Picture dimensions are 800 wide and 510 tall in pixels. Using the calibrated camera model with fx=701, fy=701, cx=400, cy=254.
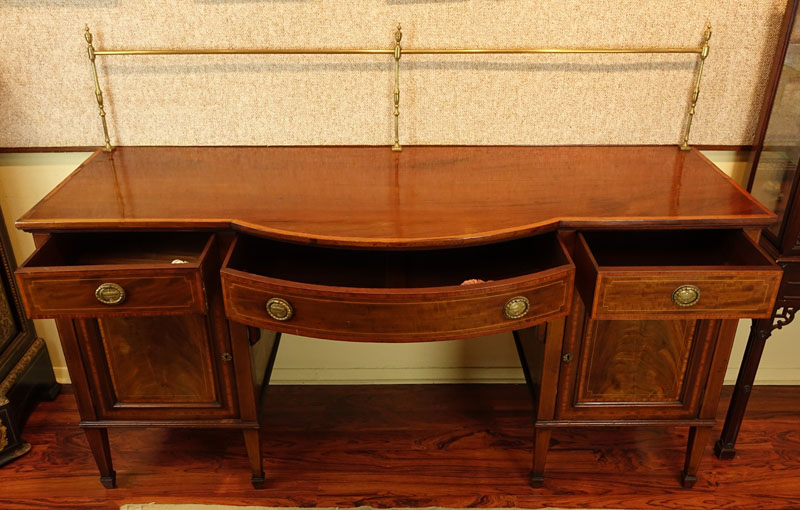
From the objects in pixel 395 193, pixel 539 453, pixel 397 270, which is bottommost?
pixel 539 453

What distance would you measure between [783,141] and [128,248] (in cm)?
114

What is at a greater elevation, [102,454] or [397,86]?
[397,86]

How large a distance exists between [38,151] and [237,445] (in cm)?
69

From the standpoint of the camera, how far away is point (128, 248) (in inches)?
46.6

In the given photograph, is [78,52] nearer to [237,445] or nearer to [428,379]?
[237,445]

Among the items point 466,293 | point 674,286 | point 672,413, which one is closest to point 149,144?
point 466,293

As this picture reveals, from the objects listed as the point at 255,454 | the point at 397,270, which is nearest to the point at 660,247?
the point at 397,270

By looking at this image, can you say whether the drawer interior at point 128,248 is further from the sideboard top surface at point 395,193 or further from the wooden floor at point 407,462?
the wooden floor at point 407,462

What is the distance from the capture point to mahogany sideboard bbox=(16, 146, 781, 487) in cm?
97

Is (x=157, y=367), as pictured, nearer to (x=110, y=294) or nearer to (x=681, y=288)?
(x=110, y=294)

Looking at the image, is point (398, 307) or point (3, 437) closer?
point (398, 307)

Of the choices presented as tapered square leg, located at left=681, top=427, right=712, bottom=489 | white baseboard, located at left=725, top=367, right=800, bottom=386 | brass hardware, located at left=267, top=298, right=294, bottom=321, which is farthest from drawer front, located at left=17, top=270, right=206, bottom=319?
white baseboard, located at left=725, top=367, right=800, bottom=386

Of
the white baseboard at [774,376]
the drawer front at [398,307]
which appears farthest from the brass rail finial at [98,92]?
the white baseboard at [774,376]

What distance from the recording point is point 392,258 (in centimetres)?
118
